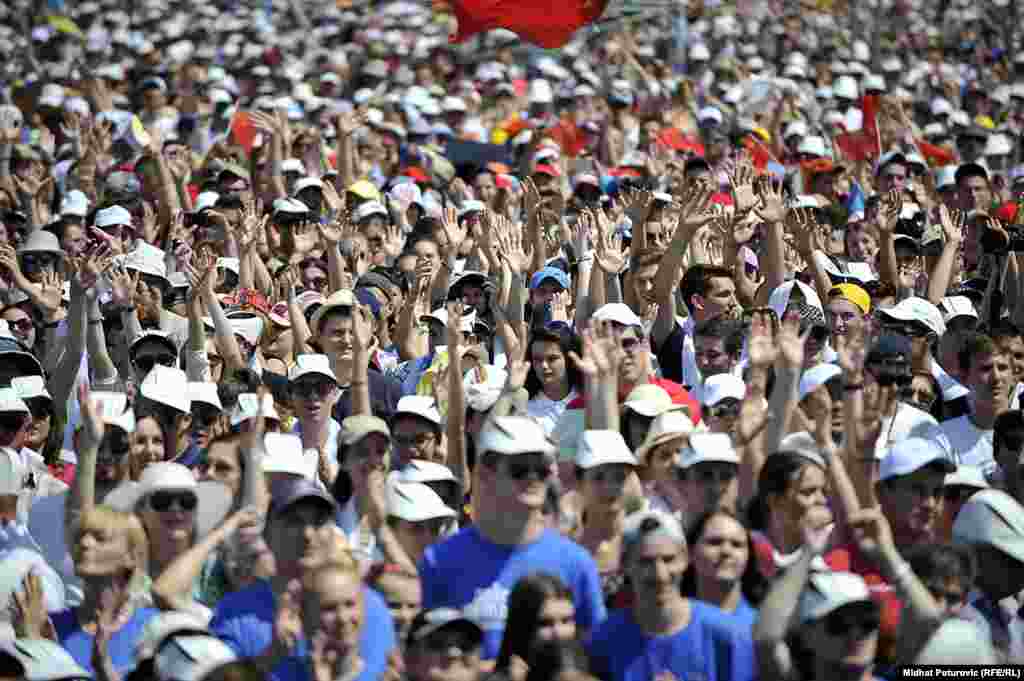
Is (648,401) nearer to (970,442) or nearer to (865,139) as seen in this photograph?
(970,442)

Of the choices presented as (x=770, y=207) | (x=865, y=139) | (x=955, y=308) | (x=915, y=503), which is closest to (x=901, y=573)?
(x=915, y=503)

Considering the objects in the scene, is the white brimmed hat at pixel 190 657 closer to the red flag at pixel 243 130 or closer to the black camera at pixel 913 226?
the black camera at pixel 913 226

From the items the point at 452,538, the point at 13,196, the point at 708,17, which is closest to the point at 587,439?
the point at 452,538

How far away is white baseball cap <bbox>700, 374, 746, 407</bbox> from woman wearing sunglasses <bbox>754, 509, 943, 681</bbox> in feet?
6.96

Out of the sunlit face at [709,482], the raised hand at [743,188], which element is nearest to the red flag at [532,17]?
the raised hand at [743,188]

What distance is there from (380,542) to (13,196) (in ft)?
27.8

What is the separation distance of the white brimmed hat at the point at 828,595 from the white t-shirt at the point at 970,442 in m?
2.41

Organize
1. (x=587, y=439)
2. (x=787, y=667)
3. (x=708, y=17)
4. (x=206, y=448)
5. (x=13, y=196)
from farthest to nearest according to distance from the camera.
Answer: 1. (x=708, y=17)
2. (x=13, y=196)
3. (x=206, y=448)
4. (x=587, y=439)
5. (x=787, y=667)

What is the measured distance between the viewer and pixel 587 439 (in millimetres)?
6719

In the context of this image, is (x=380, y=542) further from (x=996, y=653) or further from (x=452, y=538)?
(x=996, y=653)

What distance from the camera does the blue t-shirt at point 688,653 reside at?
559 centimetres

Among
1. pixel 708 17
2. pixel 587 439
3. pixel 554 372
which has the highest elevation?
pixel 587 439

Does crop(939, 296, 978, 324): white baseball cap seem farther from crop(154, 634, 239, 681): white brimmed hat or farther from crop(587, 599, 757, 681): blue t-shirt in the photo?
crop(154, 634, 239, 681): white brimmed hat

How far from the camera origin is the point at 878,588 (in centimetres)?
578
